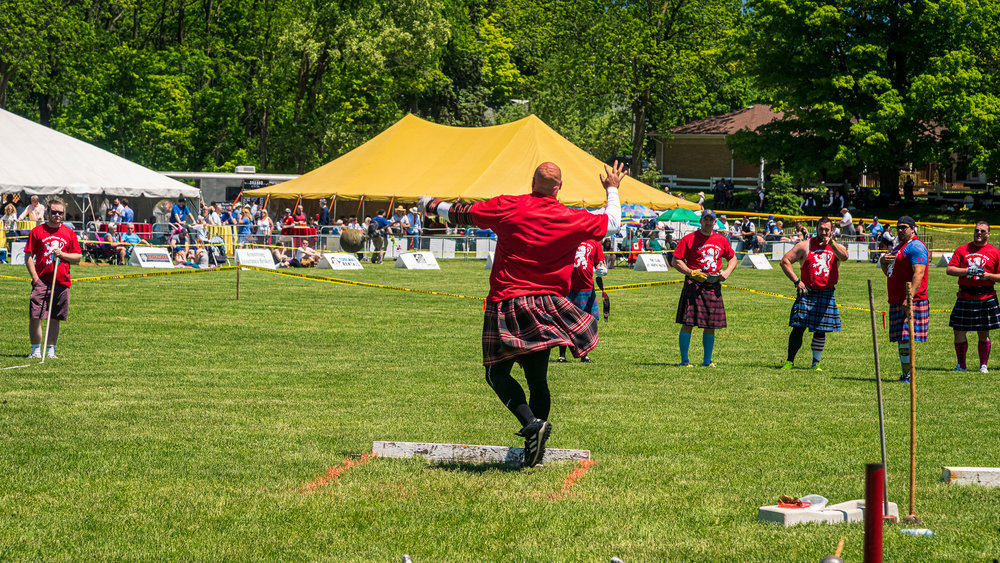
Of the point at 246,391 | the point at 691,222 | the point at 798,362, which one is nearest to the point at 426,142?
the point at 691,222

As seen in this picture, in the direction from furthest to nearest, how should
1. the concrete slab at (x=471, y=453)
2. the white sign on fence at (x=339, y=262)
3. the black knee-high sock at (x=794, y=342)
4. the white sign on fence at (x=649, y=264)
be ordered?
the white sign on fence at (x=649, y=264) → the white sign on fence at (x=339, y=262) → the black knee-high sock at (x=794, y=342) → the concrete slab at (x=471, y=453)

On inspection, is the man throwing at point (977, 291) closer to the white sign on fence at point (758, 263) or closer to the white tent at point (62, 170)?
the white sign on fence at point (758, 263)

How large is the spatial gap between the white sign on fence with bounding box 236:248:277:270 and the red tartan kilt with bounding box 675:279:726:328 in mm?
15778

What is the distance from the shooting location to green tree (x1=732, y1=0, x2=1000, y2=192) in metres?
41.2

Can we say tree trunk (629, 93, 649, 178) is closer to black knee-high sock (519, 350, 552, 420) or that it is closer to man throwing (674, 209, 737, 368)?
man throwing (674, 209, 737, 368)

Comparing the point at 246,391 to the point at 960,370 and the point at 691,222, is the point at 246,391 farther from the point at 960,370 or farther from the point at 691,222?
the point at 691,222

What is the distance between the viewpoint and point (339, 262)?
89.1ft

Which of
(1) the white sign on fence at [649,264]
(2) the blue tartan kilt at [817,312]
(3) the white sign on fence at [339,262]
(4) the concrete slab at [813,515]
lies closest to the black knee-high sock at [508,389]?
(4) the concrete slab at [813,515]

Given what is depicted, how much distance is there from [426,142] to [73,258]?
25818mm

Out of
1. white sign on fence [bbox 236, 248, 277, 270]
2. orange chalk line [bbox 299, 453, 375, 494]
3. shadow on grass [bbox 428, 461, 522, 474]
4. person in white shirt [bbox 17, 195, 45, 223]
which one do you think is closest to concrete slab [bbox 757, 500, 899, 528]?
shadow on grass [bbox 428, 461, 522, 474]

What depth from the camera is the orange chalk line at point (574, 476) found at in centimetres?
578

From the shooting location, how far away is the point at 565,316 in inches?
249

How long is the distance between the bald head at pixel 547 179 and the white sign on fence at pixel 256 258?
2034cm

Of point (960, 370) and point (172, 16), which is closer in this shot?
point (960, 370)
